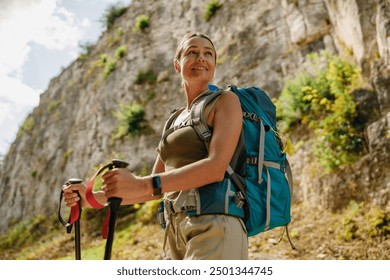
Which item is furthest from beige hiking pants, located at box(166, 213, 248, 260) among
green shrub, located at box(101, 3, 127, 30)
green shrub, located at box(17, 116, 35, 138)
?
green shrub, located at box(17, 116, 35, 138)

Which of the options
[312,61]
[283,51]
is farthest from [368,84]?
[283,51]

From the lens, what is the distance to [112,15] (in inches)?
682

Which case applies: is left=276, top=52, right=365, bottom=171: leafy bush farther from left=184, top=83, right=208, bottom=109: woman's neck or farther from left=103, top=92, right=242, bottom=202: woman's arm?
left=103, top=92, right=242, bottom=202: woman's arm

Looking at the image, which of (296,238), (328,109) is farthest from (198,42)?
(328,109)

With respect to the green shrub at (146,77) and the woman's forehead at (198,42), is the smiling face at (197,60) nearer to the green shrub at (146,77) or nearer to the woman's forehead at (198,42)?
the woman's forehead at (198,42)

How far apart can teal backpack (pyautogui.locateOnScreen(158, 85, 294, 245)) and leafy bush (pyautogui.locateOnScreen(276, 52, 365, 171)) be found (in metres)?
4.91

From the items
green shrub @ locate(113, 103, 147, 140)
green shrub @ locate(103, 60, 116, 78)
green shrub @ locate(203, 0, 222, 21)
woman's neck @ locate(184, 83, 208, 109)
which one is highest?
green shrub @ locate(203, 0, 222, 21)

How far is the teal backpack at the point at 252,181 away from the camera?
1734 millimetres

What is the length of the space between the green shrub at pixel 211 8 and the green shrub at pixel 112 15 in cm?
521

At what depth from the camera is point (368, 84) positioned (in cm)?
695

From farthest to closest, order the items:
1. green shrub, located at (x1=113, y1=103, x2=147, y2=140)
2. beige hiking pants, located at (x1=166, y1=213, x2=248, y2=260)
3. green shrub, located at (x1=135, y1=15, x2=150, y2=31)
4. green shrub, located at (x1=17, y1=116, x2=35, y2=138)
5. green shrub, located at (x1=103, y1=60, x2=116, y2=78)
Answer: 1. green shrub, located at (x1=17, y1=116, x2=35, y2=138)
2. green shrub, located at (x1=135, y1=15, x2=150, y2=31)
3. green shrub, located at (x1=103, y1=60, x2=116, y2=78)
4. green shrub, located at (x1=113, y1=103, x2=147, y2=140)
5. beige hiking pants, located at (x1=166, y1=213, x2=248, y2=260)

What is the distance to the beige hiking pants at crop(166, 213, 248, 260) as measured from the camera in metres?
1.70

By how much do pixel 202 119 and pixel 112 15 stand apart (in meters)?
16.8
